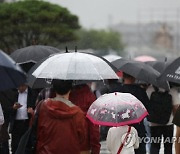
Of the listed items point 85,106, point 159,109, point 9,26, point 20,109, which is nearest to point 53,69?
point 85,106

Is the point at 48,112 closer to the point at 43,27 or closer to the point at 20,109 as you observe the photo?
the point at 20,109

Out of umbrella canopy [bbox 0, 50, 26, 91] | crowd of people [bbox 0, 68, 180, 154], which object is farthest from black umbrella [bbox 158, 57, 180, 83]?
umbrella canopy [bbox 0, 50, 26, 91]

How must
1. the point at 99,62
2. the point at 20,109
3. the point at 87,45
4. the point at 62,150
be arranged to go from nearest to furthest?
the point at 62,150 → the point at 99,62 → the point at 20,109 → the point at 87,45

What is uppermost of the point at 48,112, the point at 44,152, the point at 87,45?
the point at 48,112

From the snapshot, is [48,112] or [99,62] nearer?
[48,112]

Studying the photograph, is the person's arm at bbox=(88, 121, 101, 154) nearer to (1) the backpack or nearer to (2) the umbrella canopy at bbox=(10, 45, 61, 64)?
(1) the backpack

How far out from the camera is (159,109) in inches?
326

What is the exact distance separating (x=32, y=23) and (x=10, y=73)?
17673 mm

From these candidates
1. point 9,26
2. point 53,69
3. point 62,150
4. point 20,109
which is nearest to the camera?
point 62,150

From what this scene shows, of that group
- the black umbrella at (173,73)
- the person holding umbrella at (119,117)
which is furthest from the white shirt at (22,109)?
the person holding umbrella at (119,117)

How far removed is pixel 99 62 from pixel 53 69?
681mm

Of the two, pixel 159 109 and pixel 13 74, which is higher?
pixel 13 74

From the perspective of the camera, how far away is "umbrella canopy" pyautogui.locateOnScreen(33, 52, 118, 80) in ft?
18.1

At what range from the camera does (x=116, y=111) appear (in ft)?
18.1
